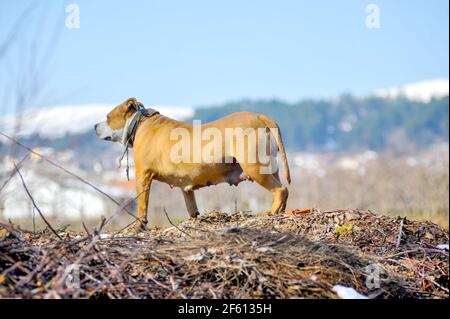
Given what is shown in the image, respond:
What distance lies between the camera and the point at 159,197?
49.4m

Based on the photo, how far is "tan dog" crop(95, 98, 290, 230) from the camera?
9734mm

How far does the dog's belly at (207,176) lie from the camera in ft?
32.6

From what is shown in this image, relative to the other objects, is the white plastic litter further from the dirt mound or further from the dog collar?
the dog collar

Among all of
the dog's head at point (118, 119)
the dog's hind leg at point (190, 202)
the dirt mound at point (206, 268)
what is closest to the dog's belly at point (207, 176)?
the dog's hind leg at point (190, 202)

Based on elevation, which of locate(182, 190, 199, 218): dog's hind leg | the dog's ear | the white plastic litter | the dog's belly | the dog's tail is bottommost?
the white plastic litter

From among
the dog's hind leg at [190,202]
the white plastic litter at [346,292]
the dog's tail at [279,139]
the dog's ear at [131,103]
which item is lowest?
the white plastic litter at [346,292]

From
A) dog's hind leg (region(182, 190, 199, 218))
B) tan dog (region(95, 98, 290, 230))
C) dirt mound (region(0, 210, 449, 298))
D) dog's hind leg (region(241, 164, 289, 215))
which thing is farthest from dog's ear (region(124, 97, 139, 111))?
dirt mound (region(0, 210, 449, 298))

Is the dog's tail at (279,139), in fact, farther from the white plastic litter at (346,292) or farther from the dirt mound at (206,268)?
the white plastic litter at (346,292)

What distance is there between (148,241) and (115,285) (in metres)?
0.89

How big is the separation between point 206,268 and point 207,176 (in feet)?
15.7

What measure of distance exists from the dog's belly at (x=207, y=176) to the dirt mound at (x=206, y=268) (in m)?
3.66

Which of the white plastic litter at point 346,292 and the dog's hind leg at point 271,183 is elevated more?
the dog's hind leg at point 271,183
